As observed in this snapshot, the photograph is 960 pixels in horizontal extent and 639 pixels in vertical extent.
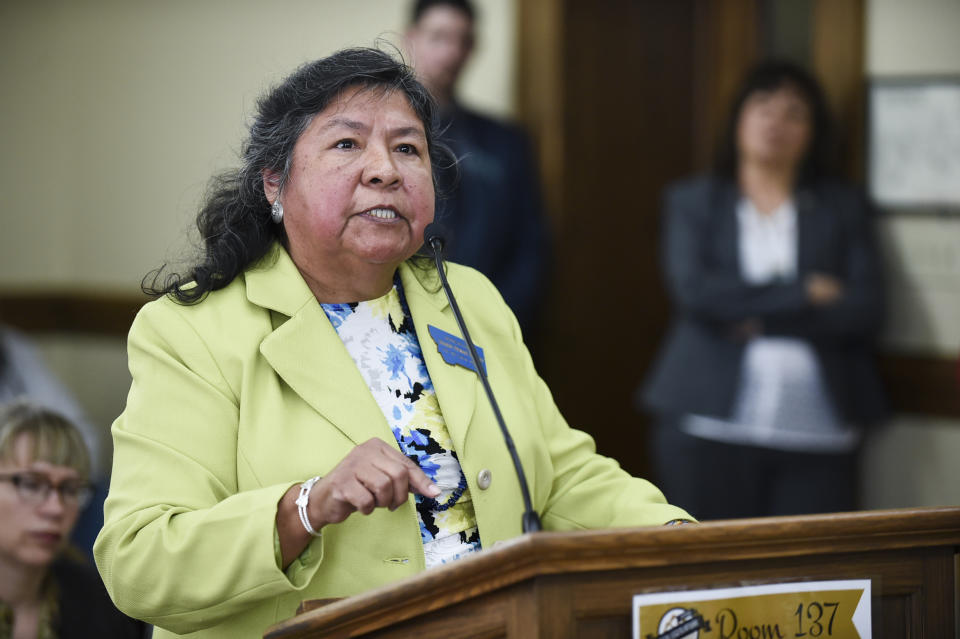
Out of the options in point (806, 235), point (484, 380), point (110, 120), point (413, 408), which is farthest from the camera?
point (110, 120)

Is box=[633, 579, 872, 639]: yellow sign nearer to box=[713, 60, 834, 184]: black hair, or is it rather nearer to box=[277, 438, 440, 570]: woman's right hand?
box=[277, 438, 440, 570]: woman's right hand

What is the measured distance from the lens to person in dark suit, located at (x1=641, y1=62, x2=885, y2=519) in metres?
3.29

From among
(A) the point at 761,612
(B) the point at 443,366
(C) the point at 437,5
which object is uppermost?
(C) the point at 437,5

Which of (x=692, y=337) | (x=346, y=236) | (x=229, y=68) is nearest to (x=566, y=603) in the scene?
(x=346, y=236)

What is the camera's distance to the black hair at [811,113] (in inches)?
137

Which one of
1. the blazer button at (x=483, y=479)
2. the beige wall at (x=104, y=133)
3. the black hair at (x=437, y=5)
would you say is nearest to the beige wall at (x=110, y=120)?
the beige wall at (x=104, y=133)

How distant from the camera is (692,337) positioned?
3.44m

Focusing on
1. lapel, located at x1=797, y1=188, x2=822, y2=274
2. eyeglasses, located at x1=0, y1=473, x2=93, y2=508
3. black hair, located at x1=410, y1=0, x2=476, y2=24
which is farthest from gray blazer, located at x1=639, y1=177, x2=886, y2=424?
eyeglasses, located at x1=0, y1=473, x2=93, y2=508

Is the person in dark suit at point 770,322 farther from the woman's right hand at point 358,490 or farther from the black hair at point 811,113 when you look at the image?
the woman's right hand at point 358,490

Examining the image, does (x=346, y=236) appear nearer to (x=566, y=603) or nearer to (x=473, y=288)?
(x=473, y=288)

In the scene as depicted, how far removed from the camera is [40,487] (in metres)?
2.36

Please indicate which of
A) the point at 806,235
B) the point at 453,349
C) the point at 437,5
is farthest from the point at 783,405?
the point at 453,349

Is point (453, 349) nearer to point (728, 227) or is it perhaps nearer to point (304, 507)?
point (304, 507)

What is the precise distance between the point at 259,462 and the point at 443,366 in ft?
1.05
